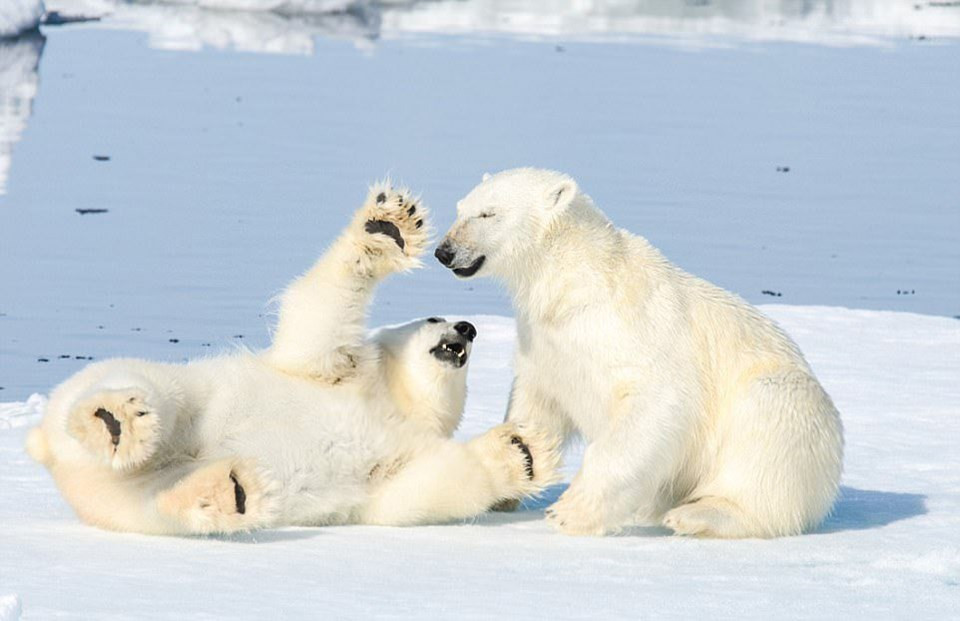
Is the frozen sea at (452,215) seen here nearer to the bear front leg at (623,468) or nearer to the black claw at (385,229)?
the bear front leg at (623,468)

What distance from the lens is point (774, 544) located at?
4109mm

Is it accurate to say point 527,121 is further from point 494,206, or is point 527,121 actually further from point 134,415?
point 134,415

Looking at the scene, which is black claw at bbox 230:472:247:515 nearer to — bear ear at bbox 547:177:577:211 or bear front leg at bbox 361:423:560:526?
bear front leg at bbox 361:423:560:526

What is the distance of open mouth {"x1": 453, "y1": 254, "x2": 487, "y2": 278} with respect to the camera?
452 cm

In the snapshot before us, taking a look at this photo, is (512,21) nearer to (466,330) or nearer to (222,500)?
(466,330)

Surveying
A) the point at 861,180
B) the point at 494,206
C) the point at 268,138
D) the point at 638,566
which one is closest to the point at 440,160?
the point at 268,138

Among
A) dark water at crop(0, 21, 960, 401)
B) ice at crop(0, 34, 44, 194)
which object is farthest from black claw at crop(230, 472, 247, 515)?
ice at crop(0, 34, 44, 194)

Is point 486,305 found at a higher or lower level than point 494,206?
lower

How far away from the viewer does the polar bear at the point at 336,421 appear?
3852 mm

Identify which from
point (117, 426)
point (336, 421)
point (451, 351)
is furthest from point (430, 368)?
point (117, 426)

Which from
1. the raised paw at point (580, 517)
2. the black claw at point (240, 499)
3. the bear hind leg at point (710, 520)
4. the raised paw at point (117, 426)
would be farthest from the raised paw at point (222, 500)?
the bear hind leg at point (710, 520)

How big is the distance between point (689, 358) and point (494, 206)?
2.44 ft

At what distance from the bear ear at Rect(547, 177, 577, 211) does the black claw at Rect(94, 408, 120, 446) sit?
153 centimetres

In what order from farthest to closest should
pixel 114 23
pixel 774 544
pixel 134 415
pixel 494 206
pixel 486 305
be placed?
1. pixel 114 23
2. pixel 486 305
3. pixel 494 206
4. pixel 774 544
5. pixel 134 415
